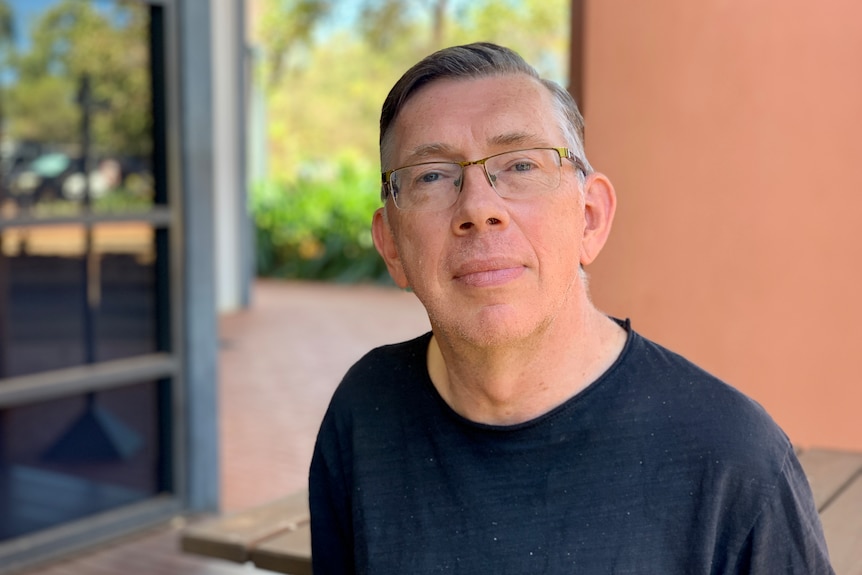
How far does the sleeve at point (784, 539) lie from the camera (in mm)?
1332

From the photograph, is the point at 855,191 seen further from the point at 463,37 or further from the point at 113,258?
the point at 463,37

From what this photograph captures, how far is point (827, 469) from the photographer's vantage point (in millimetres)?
2355

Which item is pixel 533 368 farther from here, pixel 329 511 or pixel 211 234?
pixel 211 234

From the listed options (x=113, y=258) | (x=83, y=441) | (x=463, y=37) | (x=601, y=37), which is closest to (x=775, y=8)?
(x=601, y=37)

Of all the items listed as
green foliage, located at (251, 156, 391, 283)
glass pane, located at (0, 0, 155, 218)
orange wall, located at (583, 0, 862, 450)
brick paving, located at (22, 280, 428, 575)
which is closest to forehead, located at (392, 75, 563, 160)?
orange wall, located at (583, 0, 862, 450)

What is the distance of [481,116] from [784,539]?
682mm

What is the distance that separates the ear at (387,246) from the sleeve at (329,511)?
0.87 ft

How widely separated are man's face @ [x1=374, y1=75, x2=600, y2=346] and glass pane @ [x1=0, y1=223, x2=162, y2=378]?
9.94 feet

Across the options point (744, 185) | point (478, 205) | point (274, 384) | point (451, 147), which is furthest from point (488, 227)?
point (274, 384)

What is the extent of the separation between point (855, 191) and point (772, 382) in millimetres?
546

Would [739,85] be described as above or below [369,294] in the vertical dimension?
above

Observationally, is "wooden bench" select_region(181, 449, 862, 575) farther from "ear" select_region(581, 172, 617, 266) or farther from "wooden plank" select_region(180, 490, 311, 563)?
"ear" select_region(581, 172, 617, 266)

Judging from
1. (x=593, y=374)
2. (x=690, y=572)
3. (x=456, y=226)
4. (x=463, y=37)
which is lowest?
(x=690, y=572)

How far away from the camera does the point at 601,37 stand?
2807mm
